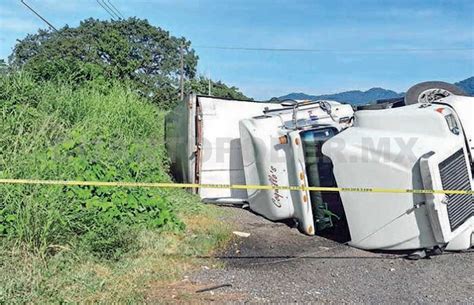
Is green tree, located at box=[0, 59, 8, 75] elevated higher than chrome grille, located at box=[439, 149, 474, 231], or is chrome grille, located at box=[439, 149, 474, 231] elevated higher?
green tree, located at box=[0, 59, 8, 75]

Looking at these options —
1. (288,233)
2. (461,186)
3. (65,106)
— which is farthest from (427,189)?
(65,106)

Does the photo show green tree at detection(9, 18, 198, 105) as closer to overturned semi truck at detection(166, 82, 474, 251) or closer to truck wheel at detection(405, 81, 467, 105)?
overturned semi truck at detection(166, 82, 474, 251)

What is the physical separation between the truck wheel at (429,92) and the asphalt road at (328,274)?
2030 mm

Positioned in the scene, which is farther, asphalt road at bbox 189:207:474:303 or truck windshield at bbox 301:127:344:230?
truck windshield at bbox 301:127:344:230

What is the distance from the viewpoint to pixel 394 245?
4.98m

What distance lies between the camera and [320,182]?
5.80 m

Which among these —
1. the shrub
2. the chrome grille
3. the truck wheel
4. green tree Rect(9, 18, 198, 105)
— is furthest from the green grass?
green tree Rect(9, 18, 198, 105)

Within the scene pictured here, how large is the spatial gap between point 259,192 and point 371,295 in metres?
2.88

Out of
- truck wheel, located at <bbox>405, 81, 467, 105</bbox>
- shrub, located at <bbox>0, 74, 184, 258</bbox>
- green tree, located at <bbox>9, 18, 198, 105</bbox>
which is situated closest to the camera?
shrub, located at <bbox>0, 74, 184, 258</bbox>

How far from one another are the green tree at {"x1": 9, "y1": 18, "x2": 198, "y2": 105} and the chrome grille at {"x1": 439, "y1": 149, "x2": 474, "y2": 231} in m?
20.6

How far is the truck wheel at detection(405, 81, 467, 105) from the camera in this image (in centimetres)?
616

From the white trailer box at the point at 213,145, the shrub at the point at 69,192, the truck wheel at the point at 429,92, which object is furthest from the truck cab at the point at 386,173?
the shrub at the point at 69,192

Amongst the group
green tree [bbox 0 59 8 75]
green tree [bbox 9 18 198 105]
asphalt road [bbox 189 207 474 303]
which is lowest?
asphalt road [bbox 189 207 474 303]

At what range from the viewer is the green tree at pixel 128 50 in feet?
93.0
